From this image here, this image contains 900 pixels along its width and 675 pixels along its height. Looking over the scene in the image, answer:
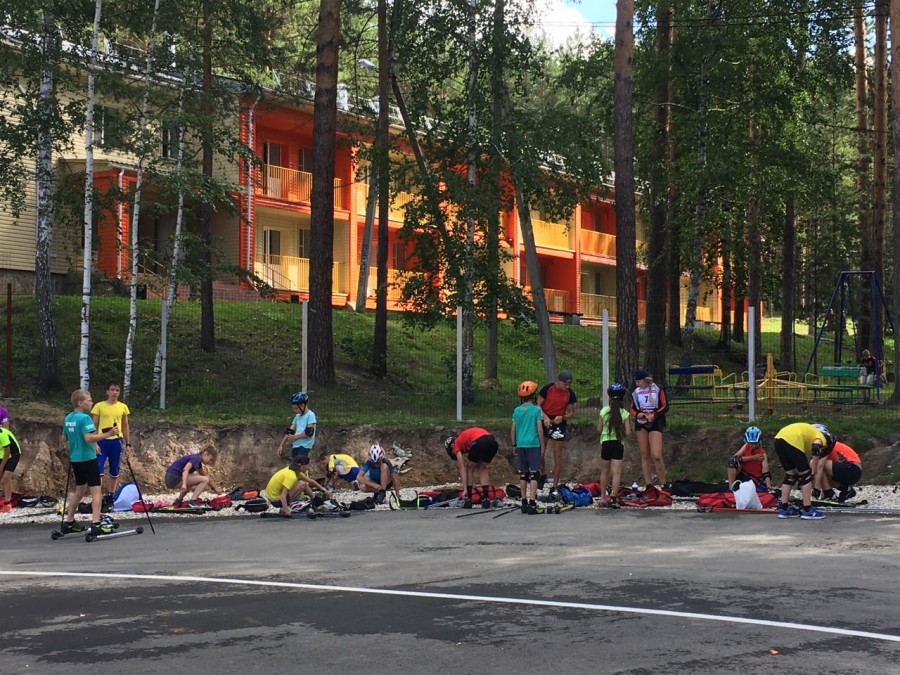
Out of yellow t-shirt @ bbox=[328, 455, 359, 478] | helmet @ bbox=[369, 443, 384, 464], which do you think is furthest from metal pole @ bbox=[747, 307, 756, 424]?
yellow t-shirt @ bbox=[328, 455, 359, 478]

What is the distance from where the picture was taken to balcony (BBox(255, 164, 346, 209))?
3828 centimetres

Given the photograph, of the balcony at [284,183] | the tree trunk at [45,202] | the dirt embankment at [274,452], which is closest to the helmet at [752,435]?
the dirt embankment at [274,452]

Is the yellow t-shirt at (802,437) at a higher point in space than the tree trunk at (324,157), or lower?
lower

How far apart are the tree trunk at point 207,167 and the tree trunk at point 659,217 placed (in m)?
10.3

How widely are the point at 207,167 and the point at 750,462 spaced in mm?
16614

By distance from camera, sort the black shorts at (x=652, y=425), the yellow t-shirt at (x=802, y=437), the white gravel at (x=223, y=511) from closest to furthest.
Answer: the yellow t-shirt at (x=802, y=437), the white gravel at (x=223, y=511), the black shorts at (x=652, y=425)

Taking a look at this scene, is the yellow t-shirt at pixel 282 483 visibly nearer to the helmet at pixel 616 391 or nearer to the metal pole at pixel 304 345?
the helmet at pixel 616 391

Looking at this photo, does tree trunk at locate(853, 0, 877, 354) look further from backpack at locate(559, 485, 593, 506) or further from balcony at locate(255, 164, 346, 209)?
backpack at locate(559, 485, 593, 506)

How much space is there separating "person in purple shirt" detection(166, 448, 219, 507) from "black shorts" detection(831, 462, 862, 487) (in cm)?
907

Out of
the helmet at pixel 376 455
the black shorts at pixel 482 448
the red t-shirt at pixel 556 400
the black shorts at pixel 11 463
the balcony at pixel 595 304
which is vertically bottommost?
the black shorts at pixel 11 463

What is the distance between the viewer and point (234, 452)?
751 inches

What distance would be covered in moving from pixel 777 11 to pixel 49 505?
22.0 meters

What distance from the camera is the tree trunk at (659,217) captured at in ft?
82.8

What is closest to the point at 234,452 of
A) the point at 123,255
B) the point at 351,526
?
the point at 351,526
